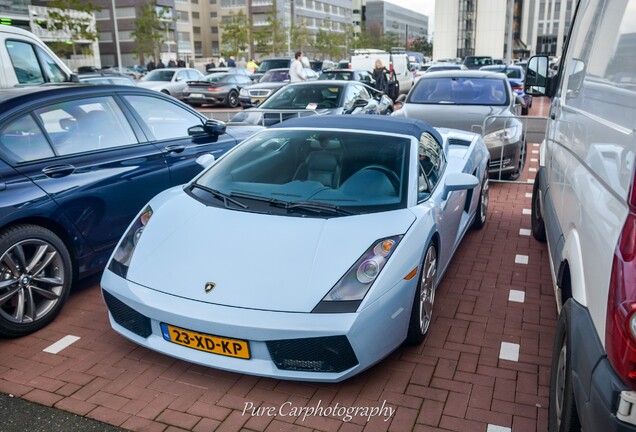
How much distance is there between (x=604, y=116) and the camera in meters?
2.37

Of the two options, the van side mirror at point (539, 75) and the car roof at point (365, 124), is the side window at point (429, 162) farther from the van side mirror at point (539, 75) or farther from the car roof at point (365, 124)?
the van side mirror at point (539, 75)

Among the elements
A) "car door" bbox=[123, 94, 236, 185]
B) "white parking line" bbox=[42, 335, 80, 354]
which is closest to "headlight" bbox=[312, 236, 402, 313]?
"white parking line" bbox=[42, 335, 80, 354]

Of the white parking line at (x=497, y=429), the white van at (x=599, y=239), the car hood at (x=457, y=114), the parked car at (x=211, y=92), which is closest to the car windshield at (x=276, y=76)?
the parked car at (x=211, y=92)

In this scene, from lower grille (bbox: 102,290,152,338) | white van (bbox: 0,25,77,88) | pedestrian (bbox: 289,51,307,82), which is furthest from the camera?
pedestrian (bbox: 289,51,307,82)

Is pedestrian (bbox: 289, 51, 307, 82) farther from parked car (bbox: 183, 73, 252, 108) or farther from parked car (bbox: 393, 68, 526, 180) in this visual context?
parked car (bbox: 393, 68, 526, 180)

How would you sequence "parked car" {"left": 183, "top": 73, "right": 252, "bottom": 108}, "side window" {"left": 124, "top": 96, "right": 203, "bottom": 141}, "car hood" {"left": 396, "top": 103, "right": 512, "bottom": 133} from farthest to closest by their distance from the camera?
"parked car" {"left": 183, "top": 73, "right": 252, "bottom": 108} → "car hood" {"left": 396, "top": 103, "right": 512, "bottom": 133} → "side window" {"left": 124, "top": 96, "right": 203, "bottom": 141}

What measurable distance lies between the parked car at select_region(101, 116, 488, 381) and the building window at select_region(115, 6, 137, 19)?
75335 millimetres

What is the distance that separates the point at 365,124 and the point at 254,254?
1.60m

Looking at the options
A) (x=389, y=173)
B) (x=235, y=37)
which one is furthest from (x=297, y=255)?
(x=235, y=37)

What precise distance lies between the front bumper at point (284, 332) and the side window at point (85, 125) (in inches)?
72.8

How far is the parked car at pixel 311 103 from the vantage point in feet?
31.8

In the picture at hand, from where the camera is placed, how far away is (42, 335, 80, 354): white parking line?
3.63m

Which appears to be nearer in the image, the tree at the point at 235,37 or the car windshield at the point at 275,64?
the car windshield at the point at 275,64

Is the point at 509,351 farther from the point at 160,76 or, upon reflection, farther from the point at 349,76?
the point at 160,76
